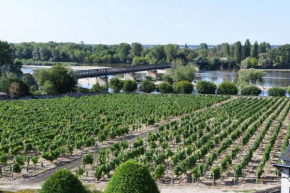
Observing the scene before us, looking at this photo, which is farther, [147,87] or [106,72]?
[106,72]

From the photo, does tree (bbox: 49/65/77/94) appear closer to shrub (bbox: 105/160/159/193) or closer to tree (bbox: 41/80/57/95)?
tree (bbox: 41/80/57/95)

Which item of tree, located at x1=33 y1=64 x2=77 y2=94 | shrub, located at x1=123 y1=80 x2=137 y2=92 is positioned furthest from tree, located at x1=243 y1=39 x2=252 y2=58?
tree, located at x1=33 y1=64 x2=77 y2=94

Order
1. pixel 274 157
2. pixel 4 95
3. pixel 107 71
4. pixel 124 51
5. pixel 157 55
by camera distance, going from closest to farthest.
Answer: pixel 274 157, pixel 4 95, pixel 107 71, pixel 157 55, pixel 124 51

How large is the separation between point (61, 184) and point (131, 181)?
210 cm

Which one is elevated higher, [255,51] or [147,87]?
[255,51]

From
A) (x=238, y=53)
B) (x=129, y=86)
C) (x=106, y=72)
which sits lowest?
(x=129, y=86)

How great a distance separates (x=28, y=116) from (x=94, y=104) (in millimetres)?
12370

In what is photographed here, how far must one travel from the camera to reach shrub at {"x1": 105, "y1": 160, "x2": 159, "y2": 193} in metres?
12.4

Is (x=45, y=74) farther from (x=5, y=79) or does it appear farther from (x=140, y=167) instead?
(x=140, y=167)

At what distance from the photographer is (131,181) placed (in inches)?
492

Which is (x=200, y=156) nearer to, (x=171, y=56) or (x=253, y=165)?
(x=253, y=165)

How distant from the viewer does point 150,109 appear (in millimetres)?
48812

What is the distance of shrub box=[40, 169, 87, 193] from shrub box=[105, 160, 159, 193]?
1.02 meters

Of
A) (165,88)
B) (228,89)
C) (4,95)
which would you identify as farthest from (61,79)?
(228,89)
